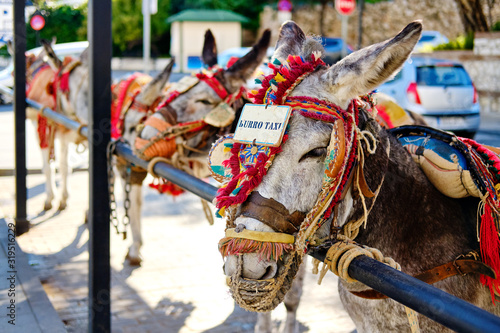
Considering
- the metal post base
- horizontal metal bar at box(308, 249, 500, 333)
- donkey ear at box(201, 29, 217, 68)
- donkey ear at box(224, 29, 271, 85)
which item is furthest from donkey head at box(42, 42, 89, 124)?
horizontal metal bar at box(308, 249, 500, 333)

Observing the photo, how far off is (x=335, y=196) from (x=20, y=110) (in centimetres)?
536

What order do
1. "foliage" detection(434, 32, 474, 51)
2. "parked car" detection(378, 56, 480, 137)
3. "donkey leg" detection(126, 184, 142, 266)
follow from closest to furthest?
"donkey leg" detection(126, 184, 142, 266) < "parked car" detection(378, 56, 480, 137) < "foliage" detection(434, 32, 474, 51)

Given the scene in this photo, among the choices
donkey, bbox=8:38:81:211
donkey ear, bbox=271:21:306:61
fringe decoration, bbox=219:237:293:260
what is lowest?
donkey, bbox=8:38:81:211

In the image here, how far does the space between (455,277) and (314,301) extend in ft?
8.96

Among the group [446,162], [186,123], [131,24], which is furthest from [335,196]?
[131,24]

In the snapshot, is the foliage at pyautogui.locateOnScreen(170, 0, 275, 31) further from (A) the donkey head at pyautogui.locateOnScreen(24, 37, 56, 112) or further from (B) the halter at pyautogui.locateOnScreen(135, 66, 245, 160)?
(B) the halter at pyautogui.locateOnScreen(135, 66, 245, 160)

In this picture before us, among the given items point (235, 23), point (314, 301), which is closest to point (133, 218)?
point (314, 301)

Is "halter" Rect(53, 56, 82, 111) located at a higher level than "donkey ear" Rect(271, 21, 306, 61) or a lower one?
lower

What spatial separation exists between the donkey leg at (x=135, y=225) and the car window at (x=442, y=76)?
8768 millimetres

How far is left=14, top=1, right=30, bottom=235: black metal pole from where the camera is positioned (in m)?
5.98

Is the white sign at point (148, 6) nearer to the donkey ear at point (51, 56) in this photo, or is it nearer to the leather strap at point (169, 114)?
the donkey ear at point (51, 56)

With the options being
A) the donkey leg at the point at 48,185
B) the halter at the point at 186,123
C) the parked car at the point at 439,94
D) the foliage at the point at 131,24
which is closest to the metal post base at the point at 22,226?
the donkey leg at the point at 48,185

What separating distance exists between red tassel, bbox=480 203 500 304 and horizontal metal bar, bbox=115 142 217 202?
1251mm

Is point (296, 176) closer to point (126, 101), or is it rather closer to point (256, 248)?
point (256, 248)
